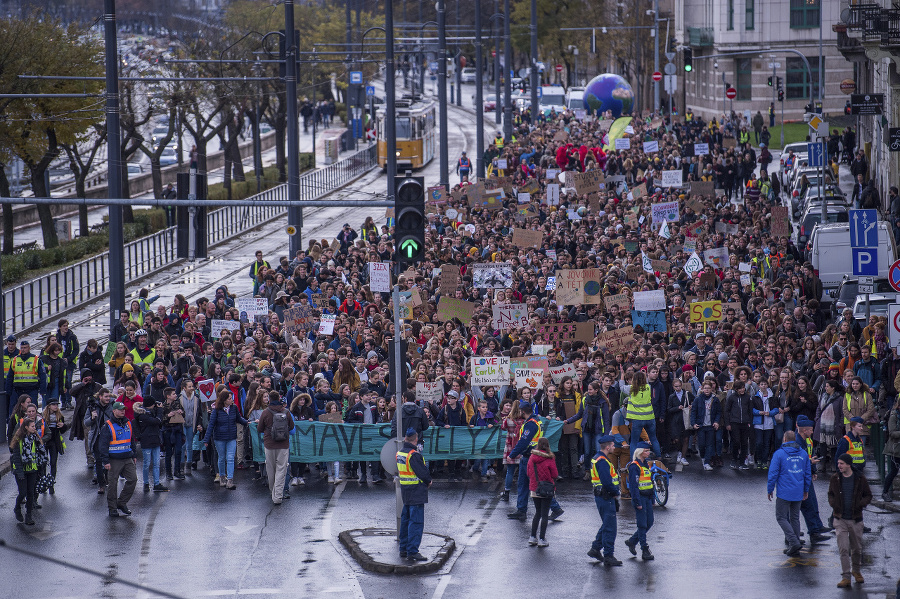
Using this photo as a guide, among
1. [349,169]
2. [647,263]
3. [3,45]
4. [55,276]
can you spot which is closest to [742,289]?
[647,263]

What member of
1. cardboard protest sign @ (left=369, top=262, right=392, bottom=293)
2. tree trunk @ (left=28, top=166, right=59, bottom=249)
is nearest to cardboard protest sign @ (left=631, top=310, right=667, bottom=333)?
cardboard protest sign @ (left=369, top=262, right=392, bottom=293)

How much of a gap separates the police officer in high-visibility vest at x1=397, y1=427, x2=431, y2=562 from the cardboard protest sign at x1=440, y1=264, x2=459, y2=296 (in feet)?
36.1

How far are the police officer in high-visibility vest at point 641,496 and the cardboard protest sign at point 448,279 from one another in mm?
11459

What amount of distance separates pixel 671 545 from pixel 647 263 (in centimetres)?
1185

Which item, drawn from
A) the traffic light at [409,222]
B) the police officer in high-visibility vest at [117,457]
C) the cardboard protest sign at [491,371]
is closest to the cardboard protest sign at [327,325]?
the cardboard protest sign at [491,371]

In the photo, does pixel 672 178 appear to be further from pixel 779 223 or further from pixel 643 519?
pixel 643 519

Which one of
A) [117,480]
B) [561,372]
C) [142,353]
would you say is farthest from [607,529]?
[142,353]

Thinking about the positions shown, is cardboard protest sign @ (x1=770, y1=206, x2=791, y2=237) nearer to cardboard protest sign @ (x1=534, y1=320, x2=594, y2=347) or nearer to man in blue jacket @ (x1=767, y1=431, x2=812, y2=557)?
cardboard protest sign @ (x1=534, y1=320, x2=594, y2=347)

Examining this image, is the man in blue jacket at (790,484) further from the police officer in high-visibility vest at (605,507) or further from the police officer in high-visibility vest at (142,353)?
the police officer in high-visibility vest at (142,353)

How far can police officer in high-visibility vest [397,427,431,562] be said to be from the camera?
15008mm

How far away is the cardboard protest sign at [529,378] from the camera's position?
1961cm

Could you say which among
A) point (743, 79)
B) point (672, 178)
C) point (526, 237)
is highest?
point (743, 79)

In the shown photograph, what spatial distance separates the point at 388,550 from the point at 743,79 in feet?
204

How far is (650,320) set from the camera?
2409 cm
